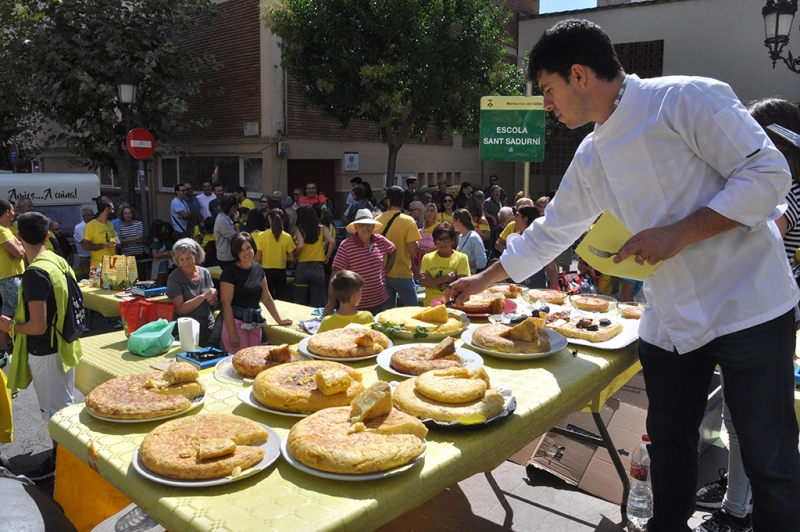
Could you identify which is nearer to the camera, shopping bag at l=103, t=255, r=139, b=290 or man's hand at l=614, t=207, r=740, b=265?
man's hand at l=614, t=207, r=740, b=265

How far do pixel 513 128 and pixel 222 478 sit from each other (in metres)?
7.25

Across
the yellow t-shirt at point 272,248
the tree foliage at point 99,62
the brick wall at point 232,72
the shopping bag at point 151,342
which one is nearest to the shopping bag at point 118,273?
the yellow t-shirt at point 272,248

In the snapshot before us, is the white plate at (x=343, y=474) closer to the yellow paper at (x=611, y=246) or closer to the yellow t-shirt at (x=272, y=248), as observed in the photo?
the yellow paper at (x=611, y=246)

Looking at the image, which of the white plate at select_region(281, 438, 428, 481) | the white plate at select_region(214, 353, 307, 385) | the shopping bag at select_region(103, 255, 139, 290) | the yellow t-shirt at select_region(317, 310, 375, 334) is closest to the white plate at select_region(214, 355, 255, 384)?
the white plate at select_region(214, 353, 307, 385)

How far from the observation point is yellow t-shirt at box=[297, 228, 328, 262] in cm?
828

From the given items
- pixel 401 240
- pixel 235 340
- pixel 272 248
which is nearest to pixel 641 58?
pixel 401 240

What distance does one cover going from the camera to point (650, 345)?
85.0 inches

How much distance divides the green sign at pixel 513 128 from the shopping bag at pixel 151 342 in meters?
5.25

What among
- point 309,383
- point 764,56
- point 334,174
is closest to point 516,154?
point 309,383

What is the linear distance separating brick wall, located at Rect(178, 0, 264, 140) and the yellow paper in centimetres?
1462

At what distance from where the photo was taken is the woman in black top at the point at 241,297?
5363 mm

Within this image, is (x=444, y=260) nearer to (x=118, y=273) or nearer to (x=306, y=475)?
(x=118, y=273)

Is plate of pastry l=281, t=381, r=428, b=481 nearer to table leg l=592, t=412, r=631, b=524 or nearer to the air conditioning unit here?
table leg l=592, t=412, r=631, b=524

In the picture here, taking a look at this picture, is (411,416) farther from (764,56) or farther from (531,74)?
(764,56)
